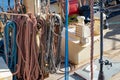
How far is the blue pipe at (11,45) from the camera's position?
3.62m

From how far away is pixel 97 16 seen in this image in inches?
193

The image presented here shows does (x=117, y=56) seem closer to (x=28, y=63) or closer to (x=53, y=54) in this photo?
(x=53, y=54)

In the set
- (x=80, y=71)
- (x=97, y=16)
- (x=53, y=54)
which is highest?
(x=97, y=16)

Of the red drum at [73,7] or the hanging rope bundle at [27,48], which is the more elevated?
the red drum at [73,7]

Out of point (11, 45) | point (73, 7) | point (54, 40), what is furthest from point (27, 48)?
point (73, 7)

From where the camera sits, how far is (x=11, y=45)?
3.69 m

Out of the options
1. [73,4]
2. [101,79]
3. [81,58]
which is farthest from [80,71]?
[73,4]

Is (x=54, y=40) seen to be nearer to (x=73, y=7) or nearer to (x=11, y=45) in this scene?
(x=11, y=45)

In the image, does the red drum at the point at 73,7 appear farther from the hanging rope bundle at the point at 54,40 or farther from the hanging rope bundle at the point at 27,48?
the hanging rope bundle at the point at 27,48

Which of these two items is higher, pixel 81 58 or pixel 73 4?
pixel 73 4

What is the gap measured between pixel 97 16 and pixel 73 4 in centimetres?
170

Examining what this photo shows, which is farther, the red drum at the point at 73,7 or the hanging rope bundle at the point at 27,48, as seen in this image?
the red drum at the point at 73,7

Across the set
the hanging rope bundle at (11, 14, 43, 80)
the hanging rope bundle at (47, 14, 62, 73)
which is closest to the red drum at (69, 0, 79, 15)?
the hanging rope bundle at (47, 14, 62, 73)

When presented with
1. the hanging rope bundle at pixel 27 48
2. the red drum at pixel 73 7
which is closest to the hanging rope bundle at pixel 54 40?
the hanging rope bundle at pixel 27 48
